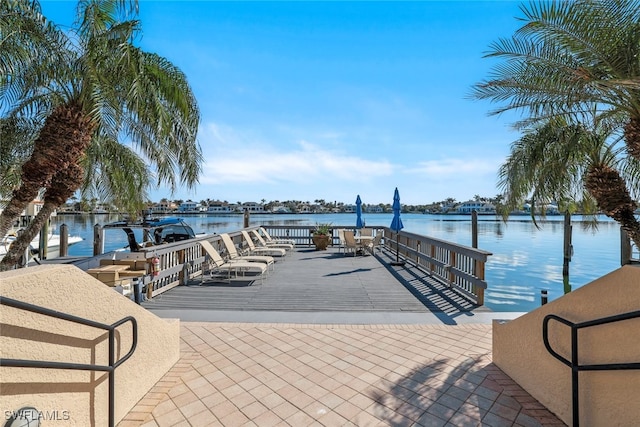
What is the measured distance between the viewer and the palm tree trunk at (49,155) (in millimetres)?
5371

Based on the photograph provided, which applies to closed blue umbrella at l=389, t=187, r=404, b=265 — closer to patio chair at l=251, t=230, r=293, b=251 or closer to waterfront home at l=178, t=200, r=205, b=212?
patio chair at l=251, t=230, r=293, b=251

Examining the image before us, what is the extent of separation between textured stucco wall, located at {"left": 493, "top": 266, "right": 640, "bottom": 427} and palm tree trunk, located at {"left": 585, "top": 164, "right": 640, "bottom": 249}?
3.83 meters

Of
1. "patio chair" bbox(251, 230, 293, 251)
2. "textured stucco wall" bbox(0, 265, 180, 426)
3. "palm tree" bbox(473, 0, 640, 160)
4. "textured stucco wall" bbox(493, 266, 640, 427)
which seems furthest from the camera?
"patio chair" bbox(251, 230, 293, 251)

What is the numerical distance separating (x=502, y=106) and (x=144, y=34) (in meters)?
6.47

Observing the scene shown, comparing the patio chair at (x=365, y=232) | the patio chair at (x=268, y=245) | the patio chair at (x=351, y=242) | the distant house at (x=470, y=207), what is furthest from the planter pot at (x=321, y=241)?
the distant house at (x=470, y=207)

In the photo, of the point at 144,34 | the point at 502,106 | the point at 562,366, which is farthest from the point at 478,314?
the point at 144,34

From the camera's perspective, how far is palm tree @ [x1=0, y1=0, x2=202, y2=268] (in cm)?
518

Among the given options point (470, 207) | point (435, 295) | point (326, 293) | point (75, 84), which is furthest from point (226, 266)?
point (470, 207)

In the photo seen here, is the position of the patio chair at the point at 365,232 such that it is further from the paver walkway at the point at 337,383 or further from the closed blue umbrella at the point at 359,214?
the paver walkway at the point at 337,383

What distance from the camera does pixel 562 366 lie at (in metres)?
2.71

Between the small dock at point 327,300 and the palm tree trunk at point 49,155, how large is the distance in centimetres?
276

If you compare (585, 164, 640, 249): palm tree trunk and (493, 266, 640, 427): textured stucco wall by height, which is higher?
(585, 164, 640, 249): palm tree trunk

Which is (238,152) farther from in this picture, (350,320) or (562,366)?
(562,366)

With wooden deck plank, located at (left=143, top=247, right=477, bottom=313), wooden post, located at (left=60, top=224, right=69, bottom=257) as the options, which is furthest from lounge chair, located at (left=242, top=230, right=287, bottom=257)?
wooden post, located at (left=60, top=224, right=69, bottom=257)
